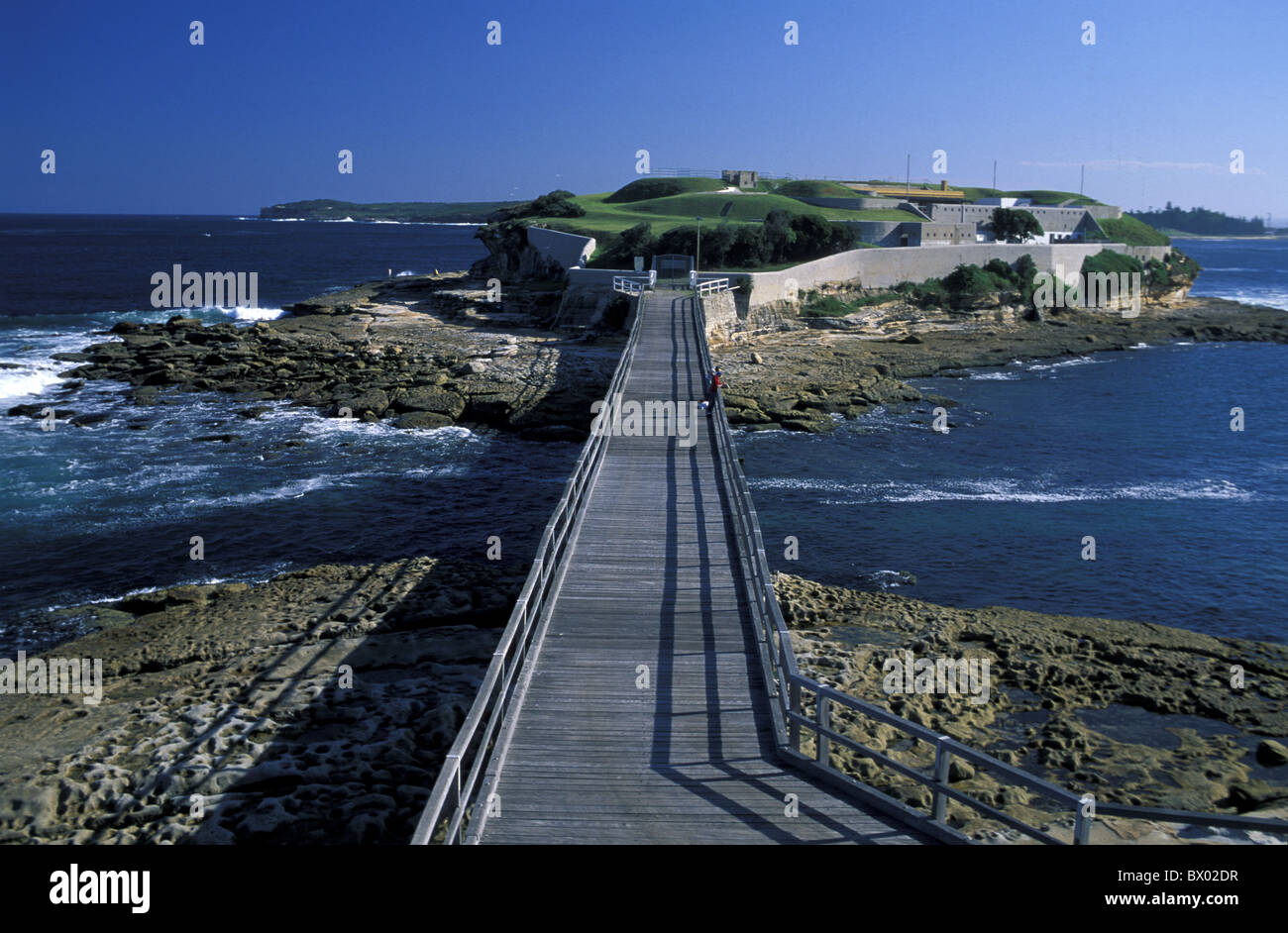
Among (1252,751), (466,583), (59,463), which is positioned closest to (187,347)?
(59,463)

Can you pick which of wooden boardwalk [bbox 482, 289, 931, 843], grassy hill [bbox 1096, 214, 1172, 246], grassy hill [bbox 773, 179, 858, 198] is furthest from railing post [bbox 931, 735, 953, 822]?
grassy hill [bbox 1096, 214, 1172, 246]

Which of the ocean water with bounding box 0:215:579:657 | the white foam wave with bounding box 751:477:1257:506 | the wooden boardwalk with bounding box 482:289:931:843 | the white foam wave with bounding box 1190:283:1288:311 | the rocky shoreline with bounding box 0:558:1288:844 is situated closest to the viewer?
the wooden boardwalk with bounding box 482:289:931:843

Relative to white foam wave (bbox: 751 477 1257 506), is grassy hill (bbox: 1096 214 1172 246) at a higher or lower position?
higher

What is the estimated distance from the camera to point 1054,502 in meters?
28.1

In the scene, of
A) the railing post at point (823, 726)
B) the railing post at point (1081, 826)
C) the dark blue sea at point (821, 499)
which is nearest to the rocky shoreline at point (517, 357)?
the dark blue sea at point (821, 499)

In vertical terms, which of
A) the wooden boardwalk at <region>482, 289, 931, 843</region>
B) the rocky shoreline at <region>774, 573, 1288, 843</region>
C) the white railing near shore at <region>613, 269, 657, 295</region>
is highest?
the white railing near shore at <region>613, 269, 657, 295</region>

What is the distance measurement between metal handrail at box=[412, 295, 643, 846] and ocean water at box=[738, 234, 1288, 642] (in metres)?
9.25

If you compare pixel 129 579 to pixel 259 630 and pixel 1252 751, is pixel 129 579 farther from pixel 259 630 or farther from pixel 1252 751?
pixel 1252 751

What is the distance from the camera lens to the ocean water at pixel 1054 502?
21469 millimetres

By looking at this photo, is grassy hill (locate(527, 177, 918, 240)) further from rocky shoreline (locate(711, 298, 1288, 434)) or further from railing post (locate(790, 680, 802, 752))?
railing post (locate(790, 680, 802, 752))

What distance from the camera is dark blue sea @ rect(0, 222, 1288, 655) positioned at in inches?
850

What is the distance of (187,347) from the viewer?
4791cm

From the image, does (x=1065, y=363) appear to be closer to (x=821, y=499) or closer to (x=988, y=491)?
(x=988, y=491)

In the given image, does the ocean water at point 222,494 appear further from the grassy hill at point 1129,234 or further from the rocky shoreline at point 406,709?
the grassy hill at point 1129,234
